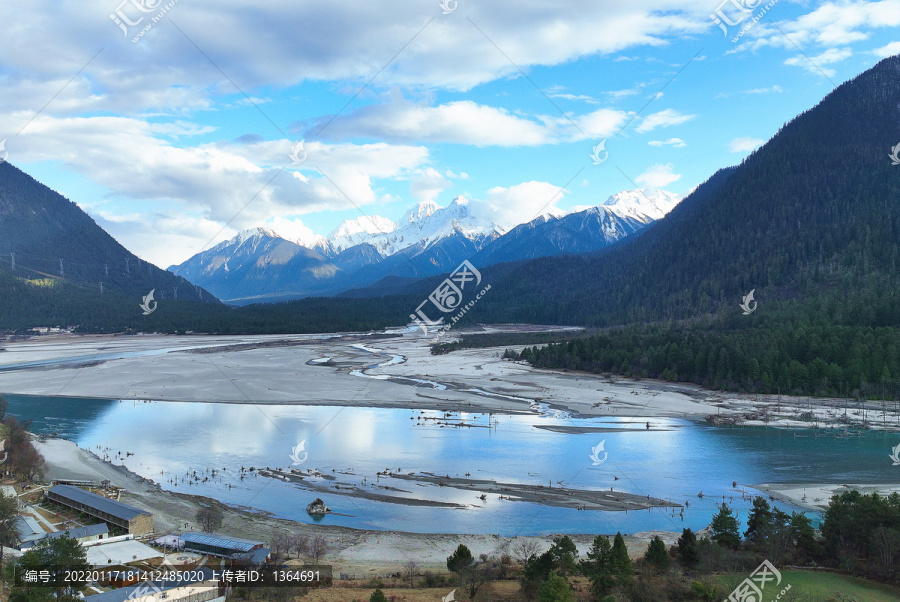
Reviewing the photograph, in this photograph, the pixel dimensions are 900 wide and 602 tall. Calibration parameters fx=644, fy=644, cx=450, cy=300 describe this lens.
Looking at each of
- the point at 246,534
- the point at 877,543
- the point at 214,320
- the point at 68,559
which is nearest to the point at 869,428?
the point at 877,543

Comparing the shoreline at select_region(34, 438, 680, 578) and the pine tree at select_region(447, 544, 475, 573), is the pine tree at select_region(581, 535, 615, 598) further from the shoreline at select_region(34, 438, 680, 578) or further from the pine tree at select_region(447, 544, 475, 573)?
the pine tree at select_region(447, 544, 475, 573)

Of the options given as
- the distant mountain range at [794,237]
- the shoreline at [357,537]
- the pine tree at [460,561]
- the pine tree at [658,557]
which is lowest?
the shoreline at [357,537]

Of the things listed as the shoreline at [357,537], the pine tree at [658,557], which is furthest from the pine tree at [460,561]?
the pine tree at [658,557]

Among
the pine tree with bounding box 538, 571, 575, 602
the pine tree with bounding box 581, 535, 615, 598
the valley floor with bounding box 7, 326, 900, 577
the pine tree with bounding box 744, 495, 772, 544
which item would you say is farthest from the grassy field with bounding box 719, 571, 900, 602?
the valley floor with bounding box 7, 326, 900, 577

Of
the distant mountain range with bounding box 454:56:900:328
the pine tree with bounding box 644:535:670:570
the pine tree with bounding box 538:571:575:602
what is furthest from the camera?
the distant mountain range with bounding box 454:56:900:328

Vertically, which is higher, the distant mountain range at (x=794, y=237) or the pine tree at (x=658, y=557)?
the distant mountain range at (x=794, y=237)

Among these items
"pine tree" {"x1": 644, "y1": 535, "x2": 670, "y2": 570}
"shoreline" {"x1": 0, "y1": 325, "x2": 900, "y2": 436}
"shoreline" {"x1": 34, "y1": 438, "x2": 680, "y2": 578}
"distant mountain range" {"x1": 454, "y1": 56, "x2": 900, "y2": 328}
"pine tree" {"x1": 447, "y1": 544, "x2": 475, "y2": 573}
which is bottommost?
"shoreline" {"x1": 34, "y1": 438, "x2": 680, "y2": 578}

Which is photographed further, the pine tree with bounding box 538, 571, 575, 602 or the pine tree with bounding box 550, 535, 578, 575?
the pine tree with bounding box 550, 535, 578, 575

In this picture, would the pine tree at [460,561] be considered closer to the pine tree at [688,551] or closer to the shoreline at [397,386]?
the pine tree at [688,551]
